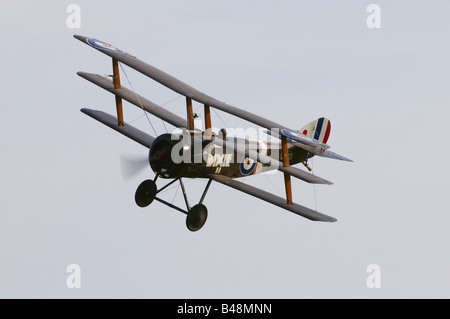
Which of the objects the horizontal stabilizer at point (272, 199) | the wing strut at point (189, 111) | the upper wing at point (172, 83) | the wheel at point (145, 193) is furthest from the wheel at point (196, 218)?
the upper wing at point (172, 83)

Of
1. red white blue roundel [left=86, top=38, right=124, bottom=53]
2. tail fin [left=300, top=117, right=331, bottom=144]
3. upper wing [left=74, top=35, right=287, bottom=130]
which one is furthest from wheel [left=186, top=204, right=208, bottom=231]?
tail fin [left=300, top=117, right=331, bottom=144]

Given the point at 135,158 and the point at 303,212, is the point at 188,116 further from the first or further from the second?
the point at 303,212

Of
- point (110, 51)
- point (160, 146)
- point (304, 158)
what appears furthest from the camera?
point (304, 158)

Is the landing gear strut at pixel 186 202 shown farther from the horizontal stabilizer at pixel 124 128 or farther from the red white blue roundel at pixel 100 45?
the red white blue roundel at pixel 100 45

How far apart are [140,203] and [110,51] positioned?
3985 mm

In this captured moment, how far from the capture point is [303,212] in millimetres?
25297

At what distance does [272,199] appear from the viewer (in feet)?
84.2

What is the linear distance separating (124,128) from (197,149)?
112 inches

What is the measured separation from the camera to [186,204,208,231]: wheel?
25516 mm

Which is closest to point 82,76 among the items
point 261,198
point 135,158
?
point 135,158

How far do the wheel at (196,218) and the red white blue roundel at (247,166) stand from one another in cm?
223

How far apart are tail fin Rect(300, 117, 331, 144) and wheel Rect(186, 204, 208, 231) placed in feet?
18.2

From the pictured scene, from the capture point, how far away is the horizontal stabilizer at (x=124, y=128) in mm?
27067

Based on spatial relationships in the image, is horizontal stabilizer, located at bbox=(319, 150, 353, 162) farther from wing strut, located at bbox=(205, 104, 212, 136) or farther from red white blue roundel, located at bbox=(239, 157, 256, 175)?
wing strut, located at bbox=(205, 104, 212, 136)
